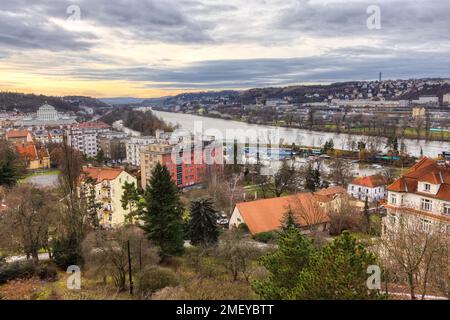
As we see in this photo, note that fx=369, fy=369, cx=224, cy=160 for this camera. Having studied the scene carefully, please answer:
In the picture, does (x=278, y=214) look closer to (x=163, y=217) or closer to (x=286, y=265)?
(x=163, y=217)

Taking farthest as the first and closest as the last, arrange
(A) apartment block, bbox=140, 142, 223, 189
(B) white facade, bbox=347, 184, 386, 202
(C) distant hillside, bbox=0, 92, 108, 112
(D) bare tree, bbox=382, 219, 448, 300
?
(C) distant hillside, bbox=0, 92, 108, 112 < (A) apartment block, bbox=140, 142, 223, 189 < (B) white facade, bbox=347, 184, 386, 202 < (D) bare tree, bbox=382, 219, 448, 300

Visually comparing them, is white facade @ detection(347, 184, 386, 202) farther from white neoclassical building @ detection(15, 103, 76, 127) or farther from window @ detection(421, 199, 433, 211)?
white neoclassical building @ detection(15, 103, 76, 127)

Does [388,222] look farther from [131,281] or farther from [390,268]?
[131,281]

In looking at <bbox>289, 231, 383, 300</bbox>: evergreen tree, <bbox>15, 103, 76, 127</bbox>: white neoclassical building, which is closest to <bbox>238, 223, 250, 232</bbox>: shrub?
<bbox>289, 231, 383, 300</bbox>: evergreen tree

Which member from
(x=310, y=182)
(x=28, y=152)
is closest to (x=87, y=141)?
(x=28, y=152)

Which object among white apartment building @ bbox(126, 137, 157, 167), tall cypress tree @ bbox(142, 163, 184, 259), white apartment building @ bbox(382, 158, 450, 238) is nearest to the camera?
white apartment building @ bbox(382, 158, 450, 238)

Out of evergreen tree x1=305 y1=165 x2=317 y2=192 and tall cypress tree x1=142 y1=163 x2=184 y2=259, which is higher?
tall cypress tree x1=142 y1=163 x2=184 y2=259

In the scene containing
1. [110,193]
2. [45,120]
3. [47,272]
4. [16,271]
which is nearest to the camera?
[16,271]
